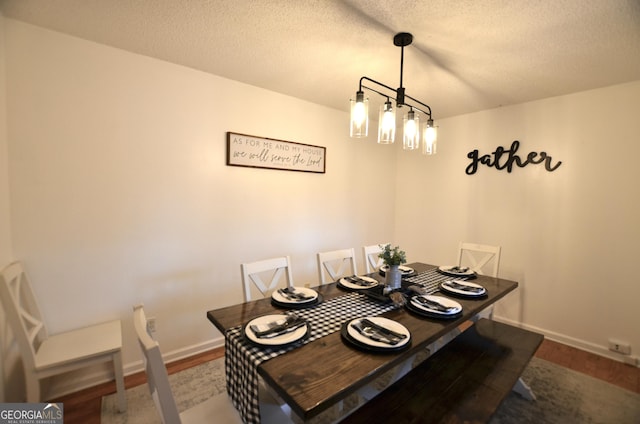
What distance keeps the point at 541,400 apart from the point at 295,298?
71.9 inches

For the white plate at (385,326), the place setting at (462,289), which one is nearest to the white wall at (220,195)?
the place setting at (462,289)

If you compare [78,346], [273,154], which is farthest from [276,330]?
[273,154]

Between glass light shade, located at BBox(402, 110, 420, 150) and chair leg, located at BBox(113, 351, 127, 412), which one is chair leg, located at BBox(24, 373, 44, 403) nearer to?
chair leg, located at BBox(113, 351, 127, 412)

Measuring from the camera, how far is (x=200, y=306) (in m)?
2.34

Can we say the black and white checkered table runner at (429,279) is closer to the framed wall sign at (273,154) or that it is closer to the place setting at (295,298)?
the place setting at (295,298)

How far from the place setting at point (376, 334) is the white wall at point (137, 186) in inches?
60.6

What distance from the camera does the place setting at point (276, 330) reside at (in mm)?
1133

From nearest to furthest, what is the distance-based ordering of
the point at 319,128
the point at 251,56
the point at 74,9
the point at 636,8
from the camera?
the point at 636,8
the point at 74,9
the point at 251,56
the point at 319,128

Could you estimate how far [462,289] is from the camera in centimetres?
179

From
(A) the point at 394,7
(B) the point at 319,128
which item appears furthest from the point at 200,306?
(A) the point at 394,7

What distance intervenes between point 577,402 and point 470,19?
2.53 metres

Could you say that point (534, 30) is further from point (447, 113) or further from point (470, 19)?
point (447, 113)

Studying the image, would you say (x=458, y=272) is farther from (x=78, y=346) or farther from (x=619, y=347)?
(x=78, y=346)

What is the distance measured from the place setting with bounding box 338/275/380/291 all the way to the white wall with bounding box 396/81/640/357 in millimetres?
1894
